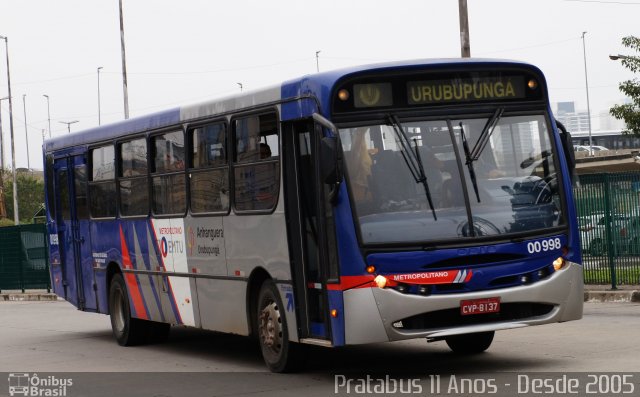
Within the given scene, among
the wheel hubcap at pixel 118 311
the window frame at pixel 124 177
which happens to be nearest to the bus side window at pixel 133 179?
the window frame at pixel 124 177

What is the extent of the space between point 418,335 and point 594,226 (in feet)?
33.0

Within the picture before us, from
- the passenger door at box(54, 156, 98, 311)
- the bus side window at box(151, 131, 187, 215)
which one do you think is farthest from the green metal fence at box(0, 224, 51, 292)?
the bus side window at box(151, 131, 187, 215)

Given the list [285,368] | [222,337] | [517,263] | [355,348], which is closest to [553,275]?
[517,263]

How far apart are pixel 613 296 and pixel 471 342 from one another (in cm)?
721

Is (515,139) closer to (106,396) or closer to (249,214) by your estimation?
(249,214)

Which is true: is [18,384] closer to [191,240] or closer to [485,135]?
[191,240]

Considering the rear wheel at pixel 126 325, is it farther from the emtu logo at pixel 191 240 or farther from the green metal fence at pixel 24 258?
the green metal fence at pixel 24 258

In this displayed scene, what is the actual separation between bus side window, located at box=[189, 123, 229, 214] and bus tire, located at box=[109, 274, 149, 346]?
3.25 meters

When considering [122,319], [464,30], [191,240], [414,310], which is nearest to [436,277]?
[414,310]

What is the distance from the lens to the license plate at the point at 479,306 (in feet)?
37.2

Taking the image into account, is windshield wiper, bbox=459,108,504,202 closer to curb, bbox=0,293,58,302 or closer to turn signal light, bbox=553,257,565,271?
turn signal light, bbox=553,257,565,271

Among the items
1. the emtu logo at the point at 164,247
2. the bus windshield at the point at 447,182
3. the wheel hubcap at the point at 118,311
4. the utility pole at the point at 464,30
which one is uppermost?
the utility pole at the point at 464,30

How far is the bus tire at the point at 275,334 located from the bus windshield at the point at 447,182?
178 centimetres

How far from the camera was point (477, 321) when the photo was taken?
11.5 meters
